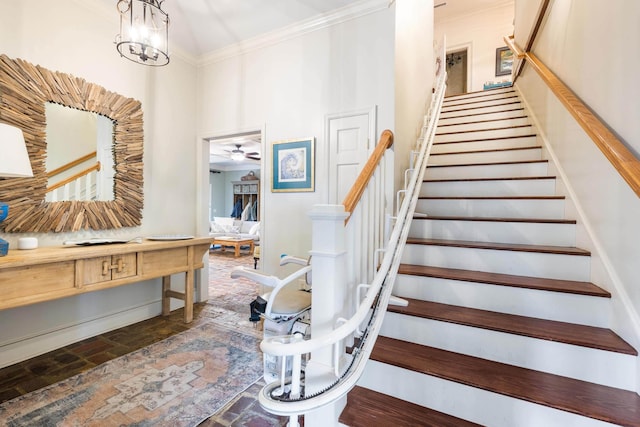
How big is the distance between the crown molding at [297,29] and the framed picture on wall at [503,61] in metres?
4.72

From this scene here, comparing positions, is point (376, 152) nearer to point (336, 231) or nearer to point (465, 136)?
point (336, 231)

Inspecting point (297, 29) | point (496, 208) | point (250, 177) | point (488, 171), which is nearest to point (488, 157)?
point (488, 171)

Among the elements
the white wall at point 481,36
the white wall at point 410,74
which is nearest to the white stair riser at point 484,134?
the white wall at point 410,74

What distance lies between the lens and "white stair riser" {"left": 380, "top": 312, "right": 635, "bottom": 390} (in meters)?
1.18

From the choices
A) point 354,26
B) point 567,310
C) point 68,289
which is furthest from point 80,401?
point 354,26

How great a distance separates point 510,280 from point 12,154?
2912mm

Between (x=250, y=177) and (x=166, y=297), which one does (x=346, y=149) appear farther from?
(x=250, y=177)

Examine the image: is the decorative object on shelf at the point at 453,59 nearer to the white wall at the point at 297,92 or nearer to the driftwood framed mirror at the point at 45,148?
the white wall at the point at 297,92

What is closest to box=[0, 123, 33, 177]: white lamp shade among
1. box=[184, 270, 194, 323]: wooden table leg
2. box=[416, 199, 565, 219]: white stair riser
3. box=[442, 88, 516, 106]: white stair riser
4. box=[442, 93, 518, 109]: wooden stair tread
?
A: box=[184, 270, 194, 323]: wooden table leg

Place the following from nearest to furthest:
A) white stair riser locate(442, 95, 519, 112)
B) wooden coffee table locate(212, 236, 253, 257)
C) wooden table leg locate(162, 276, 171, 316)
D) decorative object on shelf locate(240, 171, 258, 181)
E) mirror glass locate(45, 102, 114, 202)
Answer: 1. mirror glass locate(45, 102, 114, 202)
2. wooden table leg locate(162, 276, 171, 316)
3. white stair riser locate(442, 95, 519, 112)
4. wooden coffee table locate(212, 236, 253, 257)
5. decorative object on shelf locate(240, 171, 258, 181)

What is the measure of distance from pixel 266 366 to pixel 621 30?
2597 mm

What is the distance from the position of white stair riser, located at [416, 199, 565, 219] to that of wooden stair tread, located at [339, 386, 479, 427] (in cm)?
151

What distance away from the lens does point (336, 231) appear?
1271 millimetres

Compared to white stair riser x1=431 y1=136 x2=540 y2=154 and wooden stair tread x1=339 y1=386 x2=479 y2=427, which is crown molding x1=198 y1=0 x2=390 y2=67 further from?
wooden stair tread x1=339 y1=386 x2=479 y2=427
